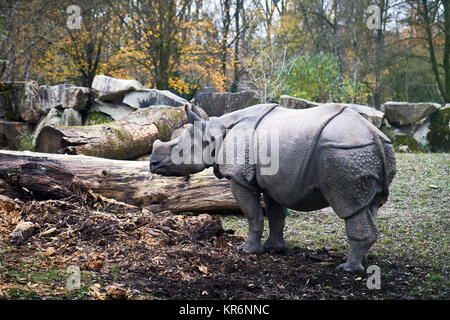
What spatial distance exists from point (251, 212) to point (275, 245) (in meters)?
0.70

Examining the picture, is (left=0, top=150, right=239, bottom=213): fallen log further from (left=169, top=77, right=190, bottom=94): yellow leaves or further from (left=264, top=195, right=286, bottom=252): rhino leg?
(left=169, top=77, right=190, bottom=94): yellow leaves

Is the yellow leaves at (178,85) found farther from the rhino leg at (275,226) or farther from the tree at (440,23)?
the rhino leg at (275,226)

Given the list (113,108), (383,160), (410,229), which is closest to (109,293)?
(383,160)

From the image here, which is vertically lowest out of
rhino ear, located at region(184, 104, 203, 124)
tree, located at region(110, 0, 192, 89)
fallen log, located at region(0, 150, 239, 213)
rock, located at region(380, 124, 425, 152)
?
fallen log, located at region(0, 150, 239, 213)

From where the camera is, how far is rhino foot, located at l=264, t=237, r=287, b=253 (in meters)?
5.96

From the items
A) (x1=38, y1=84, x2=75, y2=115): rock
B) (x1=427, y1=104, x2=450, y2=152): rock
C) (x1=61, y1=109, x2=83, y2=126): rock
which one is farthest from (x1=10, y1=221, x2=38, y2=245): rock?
(x1=427, y1=104, x2=450, y2=152): rock

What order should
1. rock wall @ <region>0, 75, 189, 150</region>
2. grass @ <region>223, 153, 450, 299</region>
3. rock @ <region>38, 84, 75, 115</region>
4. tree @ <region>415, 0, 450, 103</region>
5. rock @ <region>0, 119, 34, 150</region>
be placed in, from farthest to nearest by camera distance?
tree @ <region>415, 0, 450, 103</region>
rock @ <region>0, 119, 34, 150</region>
rock @ <region>38, 84, 75, 115</region>
rock wall @ <region>0, 75, 189, 150</region>
grass @ <region>223, 153, 450, 299</region>

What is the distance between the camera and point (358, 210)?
4.63 meters

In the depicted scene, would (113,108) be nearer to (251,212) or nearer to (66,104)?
(66,104)

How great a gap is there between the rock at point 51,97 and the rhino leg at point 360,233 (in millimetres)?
12198

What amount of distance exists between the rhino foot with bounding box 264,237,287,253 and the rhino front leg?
1206 millimetres

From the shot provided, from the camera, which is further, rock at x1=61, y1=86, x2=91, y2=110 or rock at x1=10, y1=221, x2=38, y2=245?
rock at x1=61, y1=86, x2=91, y2=110

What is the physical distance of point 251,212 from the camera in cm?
559
